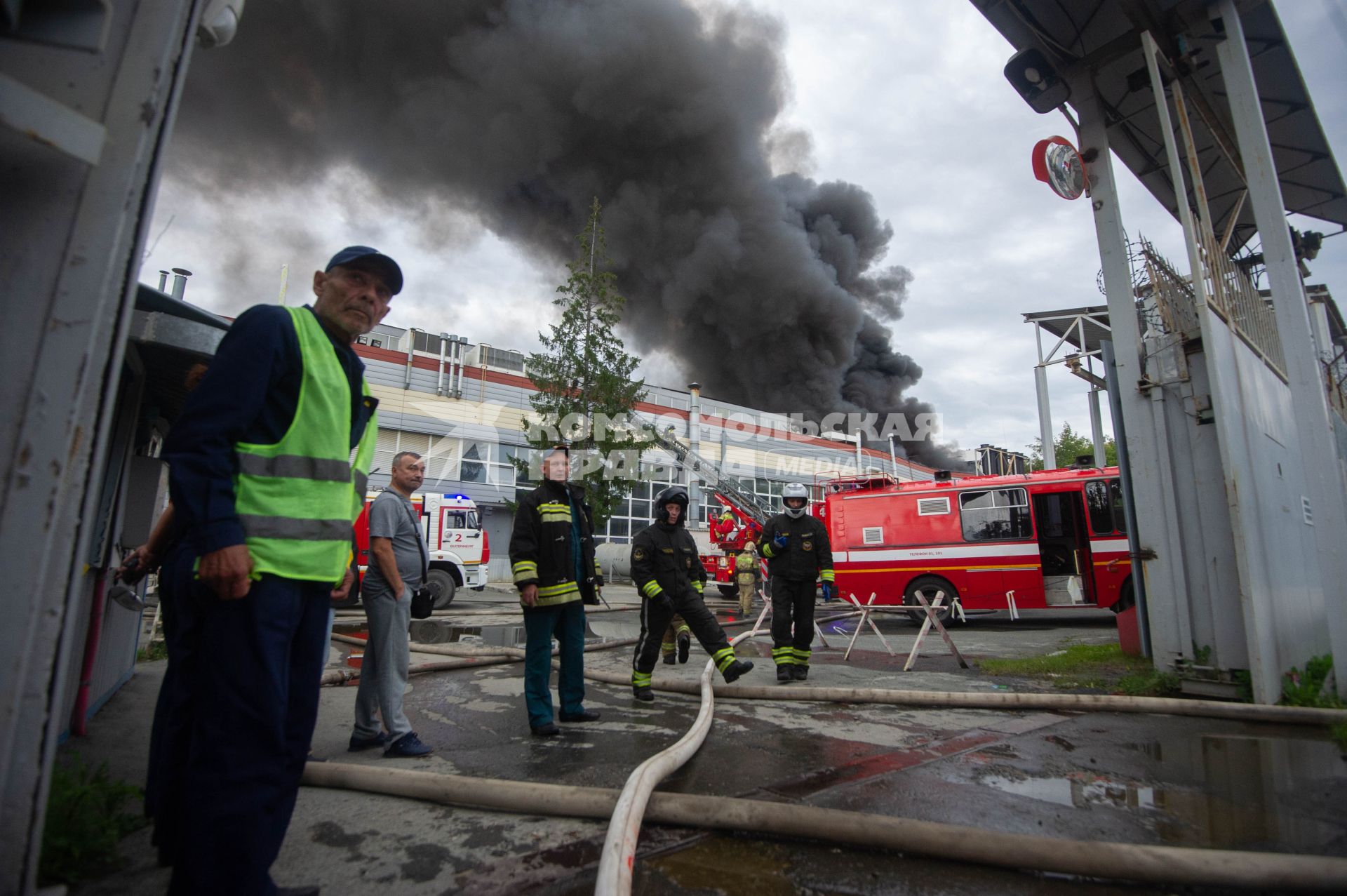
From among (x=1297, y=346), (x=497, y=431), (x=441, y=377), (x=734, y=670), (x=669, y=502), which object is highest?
(x=441, y=377)

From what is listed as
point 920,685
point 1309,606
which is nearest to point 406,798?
point 920,685

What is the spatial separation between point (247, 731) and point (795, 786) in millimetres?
1976

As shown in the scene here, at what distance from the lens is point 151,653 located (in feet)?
20.2

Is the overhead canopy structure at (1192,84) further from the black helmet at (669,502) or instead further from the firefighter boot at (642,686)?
the firefighter boot at (642,686)

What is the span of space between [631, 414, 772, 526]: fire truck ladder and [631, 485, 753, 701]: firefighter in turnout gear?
16.6 metres

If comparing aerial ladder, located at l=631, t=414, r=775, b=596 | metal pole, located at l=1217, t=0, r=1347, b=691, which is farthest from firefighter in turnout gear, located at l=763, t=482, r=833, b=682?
aerial ladder, located at l=631, t=414, r=775, b=596

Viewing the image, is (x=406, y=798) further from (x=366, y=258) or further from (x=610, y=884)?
(x=366, y=258)

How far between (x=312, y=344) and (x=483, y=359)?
25.0 meters

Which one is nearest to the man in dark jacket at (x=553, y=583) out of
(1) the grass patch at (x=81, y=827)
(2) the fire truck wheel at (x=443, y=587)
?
(1) the grass patch at (x=81, y=827)

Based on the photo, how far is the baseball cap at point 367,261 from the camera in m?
2.04

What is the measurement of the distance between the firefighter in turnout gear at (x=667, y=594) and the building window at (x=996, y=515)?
275 inches

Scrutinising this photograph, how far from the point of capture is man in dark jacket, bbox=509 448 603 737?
363cm

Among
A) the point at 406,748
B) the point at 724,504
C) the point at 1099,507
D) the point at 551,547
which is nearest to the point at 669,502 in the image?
the point at 551,547

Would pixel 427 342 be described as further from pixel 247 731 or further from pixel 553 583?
pixel 247 731
